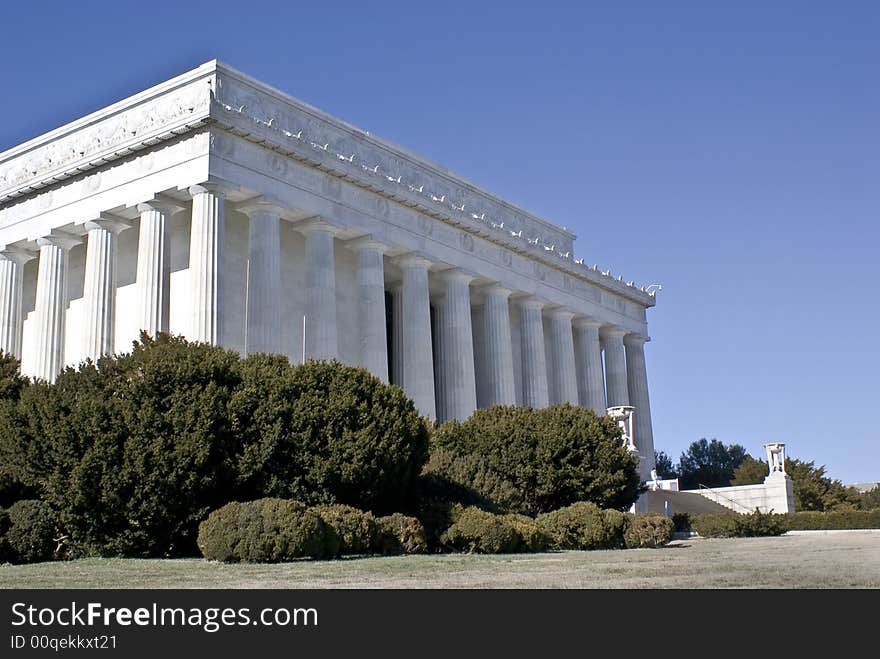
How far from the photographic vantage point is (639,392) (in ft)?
240

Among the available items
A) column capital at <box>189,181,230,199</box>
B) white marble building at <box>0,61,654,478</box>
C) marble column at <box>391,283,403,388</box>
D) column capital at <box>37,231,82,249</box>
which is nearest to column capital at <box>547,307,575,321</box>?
white marble building at <box>0,61,654,478</box>

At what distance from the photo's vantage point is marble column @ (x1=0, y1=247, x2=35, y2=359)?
159ft

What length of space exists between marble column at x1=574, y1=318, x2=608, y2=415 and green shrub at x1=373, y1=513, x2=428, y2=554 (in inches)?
1762

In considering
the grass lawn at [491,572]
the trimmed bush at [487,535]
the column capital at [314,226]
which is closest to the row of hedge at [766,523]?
the trimmed bush at [487,535]

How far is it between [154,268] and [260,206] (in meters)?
5.59

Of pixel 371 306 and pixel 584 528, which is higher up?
pixel 371 306

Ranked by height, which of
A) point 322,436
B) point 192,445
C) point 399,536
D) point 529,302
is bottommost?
point 399,536

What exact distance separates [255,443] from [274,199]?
2243cm

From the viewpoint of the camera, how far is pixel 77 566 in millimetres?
19906

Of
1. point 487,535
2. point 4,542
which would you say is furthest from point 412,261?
point 4,542

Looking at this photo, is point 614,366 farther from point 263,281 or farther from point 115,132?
point 115,132

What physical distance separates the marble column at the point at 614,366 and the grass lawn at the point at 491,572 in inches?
1939
